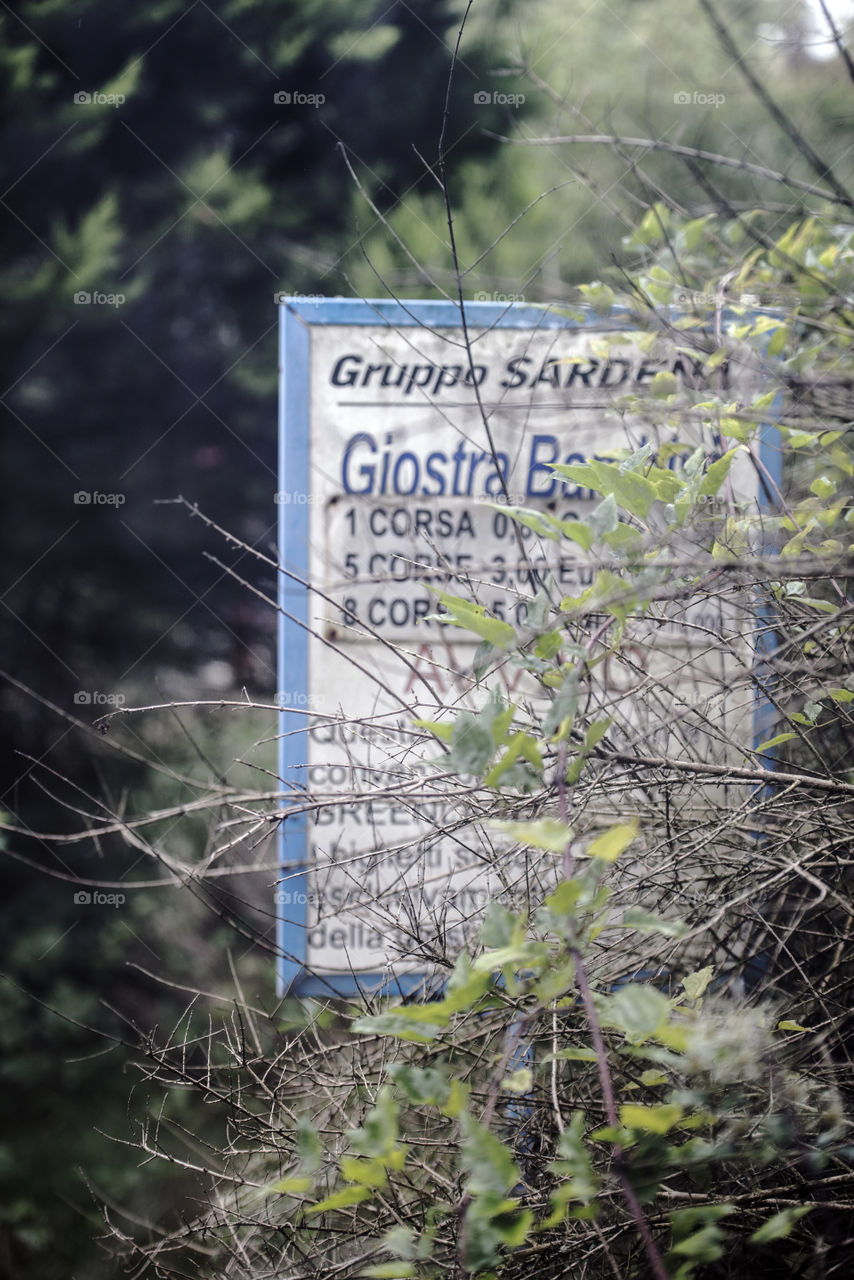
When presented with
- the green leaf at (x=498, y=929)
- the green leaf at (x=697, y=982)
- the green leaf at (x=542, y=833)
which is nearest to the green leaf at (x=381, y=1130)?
the green leaf at (x=498, y=929)

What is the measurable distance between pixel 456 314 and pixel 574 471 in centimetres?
150

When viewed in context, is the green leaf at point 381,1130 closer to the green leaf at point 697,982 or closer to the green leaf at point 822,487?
the green leaf at point 697,982

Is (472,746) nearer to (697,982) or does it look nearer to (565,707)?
(565,707)

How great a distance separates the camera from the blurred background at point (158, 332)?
3.75m

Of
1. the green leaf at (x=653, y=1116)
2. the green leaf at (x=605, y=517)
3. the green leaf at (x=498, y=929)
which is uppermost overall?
the green leaf at (x=605, y=517)

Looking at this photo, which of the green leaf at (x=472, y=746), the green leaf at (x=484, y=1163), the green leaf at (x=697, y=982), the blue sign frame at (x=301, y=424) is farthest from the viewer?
the blue sign frame at (x=301, y=424)

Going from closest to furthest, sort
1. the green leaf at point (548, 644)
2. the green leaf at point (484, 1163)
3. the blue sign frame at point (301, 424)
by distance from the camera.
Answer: the green leaf at point (484, 1163) < the green leaf at point (548, 644) < the blue sign frame at point (301, 424)

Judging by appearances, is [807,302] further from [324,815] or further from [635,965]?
[324,815]

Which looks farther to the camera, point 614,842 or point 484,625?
point 484,625

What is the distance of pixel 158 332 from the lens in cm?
411

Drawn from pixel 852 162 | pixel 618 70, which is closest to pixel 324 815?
pixel 852 162

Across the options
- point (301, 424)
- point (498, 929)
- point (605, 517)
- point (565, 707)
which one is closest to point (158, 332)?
point (301, 424)

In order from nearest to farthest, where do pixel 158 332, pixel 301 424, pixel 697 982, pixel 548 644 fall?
pixel 548 644, pixel 697 982, pixel 301 424, pixel 158 332

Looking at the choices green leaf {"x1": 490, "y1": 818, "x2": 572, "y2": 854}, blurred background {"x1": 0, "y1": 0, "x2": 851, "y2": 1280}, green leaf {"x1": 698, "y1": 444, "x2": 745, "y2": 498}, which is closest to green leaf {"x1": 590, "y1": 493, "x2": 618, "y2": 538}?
green leaf {"x1": 698, "y1": 444, "x2": 745, "y2": 498}
